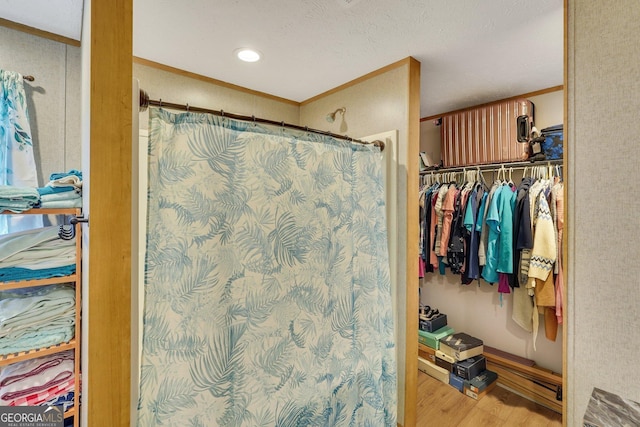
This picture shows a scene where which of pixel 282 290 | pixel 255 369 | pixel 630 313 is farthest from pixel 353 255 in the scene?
pixel 630 313

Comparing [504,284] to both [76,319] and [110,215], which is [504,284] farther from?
[76,319]

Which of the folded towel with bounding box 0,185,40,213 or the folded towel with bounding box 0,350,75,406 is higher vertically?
the folded towel with bounding box 0,185,40,213

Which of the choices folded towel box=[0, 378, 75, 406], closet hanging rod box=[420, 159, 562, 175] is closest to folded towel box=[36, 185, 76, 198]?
folded towel box=[0, 378, 75, 406]

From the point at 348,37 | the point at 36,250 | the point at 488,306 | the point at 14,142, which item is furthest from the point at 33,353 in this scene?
the point at 488,306

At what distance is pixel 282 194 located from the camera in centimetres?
123

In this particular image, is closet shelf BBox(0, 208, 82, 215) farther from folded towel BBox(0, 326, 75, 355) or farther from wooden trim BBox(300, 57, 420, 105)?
wooden trim BBox(300, 57, 420, 105)

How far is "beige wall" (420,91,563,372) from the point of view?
7.24ft

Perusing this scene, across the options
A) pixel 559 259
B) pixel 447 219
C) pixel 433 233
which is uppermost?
pixel 447 219

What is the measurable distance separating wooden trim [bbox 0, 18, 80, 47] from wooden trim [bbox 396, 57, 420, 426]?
6.27ft

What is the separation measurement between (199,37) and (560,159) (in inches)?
97.0

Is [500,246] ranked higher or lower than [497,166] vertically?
lower

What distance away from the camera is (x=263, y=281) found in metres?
1.17

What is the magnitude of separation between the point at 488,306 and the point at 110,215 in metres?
2.85

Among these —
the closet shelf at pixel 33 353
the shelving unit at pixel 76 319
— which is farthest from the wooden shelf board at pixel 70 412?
the closet shelf at pixel 33 353
